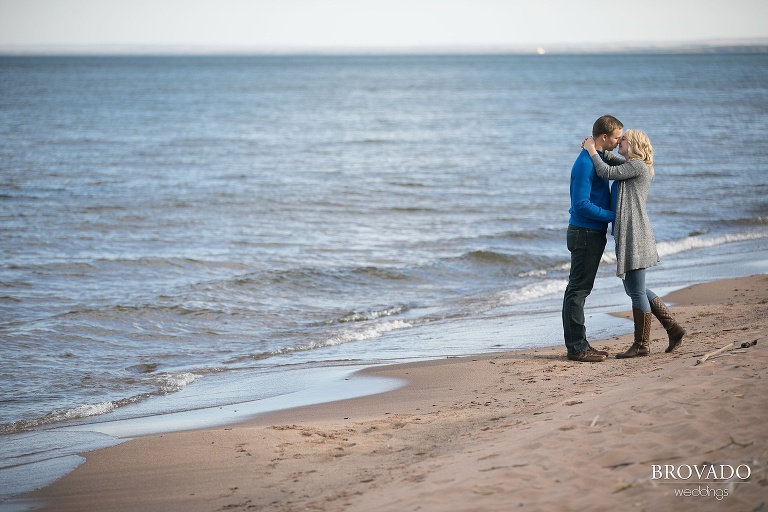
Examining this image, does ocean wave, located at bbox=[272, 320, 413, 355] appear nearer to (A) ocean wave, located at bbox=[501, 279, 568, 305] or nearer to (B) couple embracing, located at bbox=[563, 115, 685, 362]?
(A) ocean wave, located at bbox=[501, 279, 568, 305]

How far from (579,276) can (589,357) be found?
0.69 m

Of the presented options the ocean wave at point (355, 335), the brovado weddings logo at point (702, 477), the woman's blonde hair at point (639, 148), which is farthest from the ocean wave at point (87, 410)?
the brovado weddings logo at point (702, 477)

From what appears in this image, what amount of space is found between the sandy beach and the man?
30cm

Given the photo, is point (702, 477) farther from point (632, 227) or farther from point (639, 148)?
point (639, 148)

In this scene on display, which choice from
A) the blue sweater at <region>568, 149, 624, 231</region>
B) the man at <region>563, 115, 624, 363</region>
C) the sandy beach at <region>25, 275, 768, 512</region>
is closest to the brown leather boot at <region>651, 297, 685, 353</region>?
the sandy beach at <region>25, 275, 768, 512</region>

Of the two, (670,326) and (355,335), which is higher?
(670,326)

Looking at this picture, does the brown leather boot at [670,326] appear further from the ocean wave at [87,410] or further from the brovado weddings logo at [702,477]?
the ocean wave at [87,410]

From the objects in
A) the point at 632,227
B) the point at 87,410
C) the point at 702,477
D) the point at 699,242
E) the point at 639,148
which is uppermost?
the point at 639,148

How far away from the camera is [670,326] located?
641 cm

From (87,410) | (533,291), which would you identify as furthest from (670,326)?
(87,410)

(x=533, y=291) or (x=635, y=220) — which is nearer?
(x=635, y=220)

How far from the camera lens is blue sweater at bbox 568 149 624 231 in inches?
244

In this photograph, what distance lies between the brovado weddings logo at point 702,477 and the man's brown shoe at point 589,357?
288cm

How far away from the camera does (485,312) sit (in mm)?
9828
